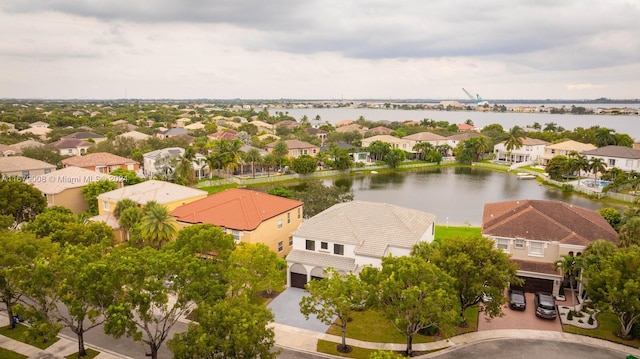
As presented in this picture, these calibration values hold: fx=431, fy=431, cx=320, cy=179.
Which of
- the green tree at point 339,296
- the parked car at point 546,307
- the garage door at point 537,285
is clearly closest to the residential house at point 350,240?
the green tree at point 339,296

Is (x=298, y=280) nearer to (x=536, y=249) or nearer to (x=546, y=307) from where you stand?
(x=546, y=307)

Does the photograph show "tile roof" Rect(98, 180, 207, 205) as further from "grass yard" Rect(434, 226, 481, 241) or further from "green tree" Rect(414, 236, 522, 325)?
"green tree" Rect(414, 236, 522, 325)

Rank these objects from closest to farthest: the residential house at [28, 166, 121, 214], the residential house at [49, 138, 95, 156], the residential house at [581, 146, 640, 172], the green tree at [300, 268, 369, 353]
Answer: the green tree at [300, 268, 369, 353] < the residential house at [28, 166, 121, 214] < the residential house at [581, 146, 640, 172] < the residential house at [49, 138, 95, 156]

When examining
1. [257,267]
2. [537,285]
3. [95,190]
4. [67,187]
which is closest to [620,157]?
[537,285]

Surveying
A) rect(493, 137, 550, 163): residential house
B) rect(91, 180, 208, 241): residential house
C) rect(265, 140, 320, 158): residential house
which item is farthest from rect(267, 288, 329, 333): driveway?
rect(493, 137, 550, 163): residential house

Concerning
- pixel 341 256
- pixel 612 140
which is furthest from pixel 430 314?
pixel 612 140

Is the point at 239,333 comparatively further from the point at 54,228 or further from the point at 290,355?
the point at 54,228

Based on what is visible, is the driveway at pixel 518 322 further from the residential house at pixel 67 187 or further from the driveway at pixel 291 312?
the residential house at pixel 67 187
